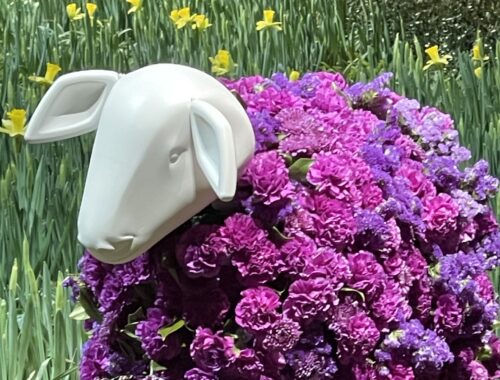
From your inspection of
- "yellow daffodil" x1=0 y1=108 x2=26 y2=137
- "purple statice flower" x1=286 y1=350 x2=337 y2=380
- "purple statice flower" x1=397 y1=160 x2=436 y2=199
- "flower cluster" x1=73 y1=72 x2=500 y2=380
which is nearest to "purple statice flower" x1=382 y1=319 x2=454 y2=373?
"flower cluster" x1=73 y1=72 x2=500 y2=380

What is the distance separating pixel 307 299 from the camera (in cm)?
135

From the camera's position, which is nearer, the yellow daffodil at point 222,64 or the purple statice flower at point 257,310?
the purple statice flower at point 257,310

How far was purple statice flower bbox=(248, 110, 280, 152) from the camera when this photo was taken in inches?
57.4

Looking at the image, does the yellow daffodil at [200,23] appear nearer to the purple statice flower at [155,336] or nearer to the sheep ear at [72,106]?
the sheep ear at [72,106]

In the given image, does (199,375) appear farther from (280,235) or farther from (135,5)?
(135,5)

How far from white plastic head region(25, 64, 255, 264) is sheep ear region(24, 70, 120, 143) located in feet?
0.21

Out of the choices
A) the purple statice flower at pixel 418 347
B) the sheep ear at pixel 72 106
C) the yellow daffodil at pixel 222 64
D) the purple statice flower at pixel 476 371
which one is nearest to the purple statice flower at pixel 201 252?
the sheep ear at pixel 72 106

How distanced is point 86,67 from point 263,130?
6.34 feet

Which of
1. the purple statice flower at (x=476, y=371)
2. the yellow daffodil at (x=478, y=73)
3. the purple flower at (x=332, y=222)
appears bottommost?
the purple statice flower at (x=476, y=371)

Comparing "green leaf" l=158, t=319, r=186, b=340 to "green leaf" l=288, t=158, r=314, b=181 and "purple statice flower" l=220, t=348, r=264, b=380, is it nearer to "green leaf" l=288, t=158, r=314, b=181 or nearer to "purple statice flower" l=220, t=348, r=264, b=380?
"purple statice flower" l=220, t=348, r=264, b=380

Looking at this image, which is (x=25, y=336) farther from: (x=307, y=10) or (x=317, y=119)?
(x=307, y=10)

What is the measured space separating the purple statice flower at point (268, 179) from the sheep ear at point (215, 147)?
0.42 feet

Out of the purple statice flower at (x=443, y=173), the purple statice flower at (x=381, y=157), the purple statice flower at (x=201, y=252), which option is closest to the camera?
the purple statice flower at (x=201, y=252)

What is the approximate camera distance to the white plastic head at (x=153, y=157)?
1260mm
